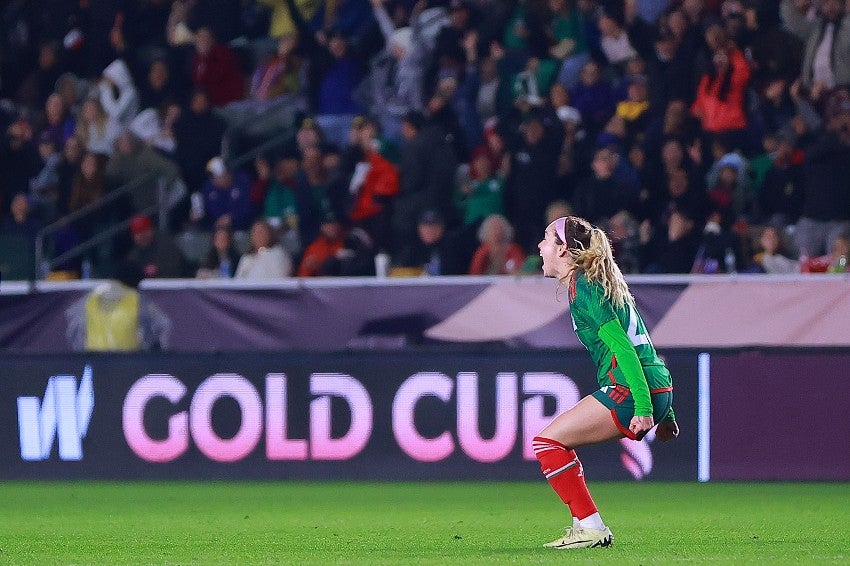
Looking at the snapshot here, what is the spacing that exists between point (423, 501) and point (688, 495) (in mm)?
1812

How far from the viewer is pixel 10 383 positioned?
39.7 feet

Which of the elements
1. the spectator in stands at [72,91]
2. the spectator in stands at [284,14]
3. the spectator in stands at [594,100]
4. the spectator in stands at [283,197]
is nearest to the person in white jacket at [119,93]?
the spectator in stands at [72,91]

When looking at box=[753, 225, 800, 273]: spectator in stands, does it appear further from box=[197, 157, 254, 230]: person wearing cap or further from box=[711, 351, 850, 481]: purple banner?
box=[197, 157, 254, 230]: person wearing cap

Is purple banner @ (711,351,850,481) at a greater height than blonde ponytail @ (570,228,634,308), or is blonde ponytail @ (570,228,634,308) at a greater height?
blonde ponytail @ (570,228,634,308)

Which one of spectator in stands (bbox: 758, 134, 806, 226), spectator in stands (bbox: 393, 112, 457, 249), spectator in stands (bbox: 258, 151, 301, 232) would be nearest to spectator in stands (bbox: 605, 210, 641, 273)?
spectator in stands (bbox: 758, 134, 806, 226)

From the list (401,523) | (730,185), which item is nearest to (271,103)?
(730,185)

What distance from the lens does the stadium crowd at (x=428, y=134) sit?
48.4 feet

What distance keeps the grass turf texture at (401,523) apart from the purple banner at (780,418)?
0.18m

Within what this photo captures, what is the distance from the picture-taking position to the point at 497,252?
14.5m

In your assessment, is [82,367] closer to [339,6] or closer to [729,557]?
[729,557]

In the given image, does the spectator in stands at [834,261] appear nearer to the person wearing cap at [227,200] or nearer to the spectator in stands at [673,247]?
the spectator in stands at [673,247]

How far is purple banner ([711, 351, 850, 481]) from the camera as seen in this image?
454 inches

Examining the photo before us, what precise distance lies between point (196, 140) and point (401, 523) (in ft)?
31.3

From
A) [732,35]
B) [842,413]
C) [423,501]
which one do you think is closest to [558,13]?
[732,35]
